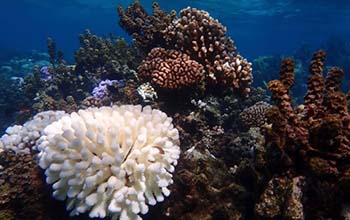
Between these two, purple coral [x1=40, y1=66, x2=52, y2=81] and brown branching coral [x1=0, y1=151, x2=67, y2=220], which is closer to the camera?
brown branching coral [x1=0, y1=151, x2=67, y2=220]

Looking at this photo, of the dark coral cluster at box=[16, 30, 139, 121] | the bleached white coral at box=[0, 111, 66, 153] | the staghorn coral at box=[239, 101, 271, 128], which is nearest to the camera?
the bleached white coral at box=[0, 111, 66, 153]

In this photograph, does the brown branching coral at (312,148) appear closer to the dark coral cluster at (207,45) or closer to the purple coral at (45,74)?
the dark coral cluster at (207,45)

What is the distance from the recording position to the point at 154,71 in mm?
5547

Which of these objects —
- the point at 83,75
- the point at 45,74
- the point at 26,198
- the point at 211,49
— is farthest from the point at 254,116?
the point at 45,74

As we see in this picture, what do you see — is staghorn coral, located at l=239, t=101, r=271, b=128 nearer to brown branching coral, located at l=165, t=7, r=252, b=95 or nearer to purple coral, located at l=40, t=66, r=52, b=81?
brown branching coral, located at l=165, t=7, r=252, b=95

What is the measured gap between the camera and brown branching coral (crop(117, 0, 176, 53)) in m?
7.04

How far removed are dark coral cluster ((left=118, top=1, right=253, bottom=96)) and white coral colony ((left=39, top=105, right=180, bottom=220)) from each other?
212cm

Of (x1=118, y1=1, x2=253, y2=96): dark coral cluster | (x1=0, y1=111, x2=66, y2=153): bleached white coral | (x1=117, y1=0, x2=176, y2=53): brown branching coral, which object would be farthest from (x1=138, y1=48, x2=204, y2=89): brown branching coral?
(x1=0, y1=111, x2=66, y2=153): bleached white coral

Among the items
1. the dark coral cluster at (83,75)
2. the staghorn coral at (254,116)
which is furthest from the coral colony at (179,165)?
the dark coral cluster at (83,75)

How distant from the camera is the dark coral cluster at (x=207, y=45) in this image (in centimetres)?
592

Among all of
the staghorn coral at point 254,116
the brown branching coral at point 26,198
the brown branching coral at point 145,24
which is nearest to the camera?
the brown branching coral at point 26,198

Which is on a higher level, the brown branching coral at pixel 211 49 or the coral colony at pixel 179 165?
the brown branching coral at pixel 211 49

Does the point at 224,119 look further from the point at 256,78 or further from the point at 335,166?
the point at 256,78

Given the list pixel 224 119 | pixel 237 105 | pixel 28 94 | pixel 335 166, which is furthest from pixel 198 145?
pixel 28 94
